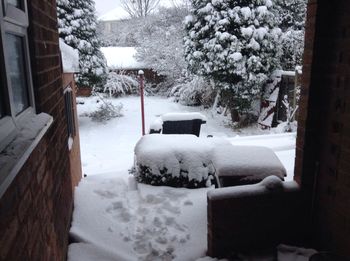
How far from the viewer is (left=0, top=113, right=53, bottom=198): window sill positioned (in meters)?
1.14

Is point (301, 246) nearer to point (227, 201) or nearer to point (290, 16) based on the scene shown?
point (227, 201)

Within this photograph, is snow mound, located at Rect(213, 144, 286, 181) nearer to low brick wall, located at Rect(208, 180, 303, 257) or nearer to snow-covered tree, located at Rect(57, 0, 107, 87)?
low brick wall, located at Rect(208, 180, 303, 257)

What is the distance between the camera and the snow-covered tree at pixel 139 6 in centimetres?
3559

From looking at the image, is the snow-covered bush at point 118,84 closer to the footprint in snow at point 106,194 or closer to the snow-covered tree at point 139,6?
the footprint in snow at point 106,194

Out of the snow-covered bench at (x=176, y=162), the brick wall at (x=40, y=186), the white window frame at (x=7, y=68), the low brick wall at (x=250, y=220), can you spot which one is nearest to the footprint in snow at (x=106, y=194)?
the snow-covered bench at (x=176, y=162)

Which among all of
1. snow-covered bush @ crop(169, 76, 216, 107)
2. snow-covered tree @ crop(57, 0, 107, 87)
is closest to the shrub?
snow-covered tree @ crop(57, 0, 107, 87)

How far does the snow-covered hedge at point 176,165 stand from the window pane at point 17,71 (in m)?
2.94

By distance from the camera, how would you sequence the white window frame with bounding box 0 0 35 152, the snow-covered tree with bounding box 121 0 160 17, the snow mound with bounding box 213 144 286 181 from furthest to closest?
the snow-covered tree with bounding box 121 0 160 17 < the snow mound with bounding box 213 144 286 181 < the white window frame with bounding box 0 0 35 152

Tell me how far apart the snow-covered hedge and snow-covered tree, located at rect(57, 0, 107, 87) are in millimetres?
8745

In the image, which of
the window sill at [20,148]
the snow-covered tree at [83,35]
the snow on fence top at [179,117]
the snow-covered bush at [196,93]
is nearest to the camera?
the window sill at [20,148]

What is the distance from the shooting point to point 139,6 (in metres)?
36.2

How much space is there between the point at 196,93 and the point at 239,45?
5262 millimetres

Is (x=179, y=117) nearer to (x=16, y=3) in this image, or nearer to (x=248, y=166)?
(x=248, y=166)

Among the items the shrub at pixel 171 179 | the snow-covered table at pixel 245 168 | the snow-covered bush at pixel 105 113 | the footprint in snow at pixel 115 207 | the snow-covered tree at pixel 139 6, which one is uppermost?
the snow-covered tree at pixel 139 6
